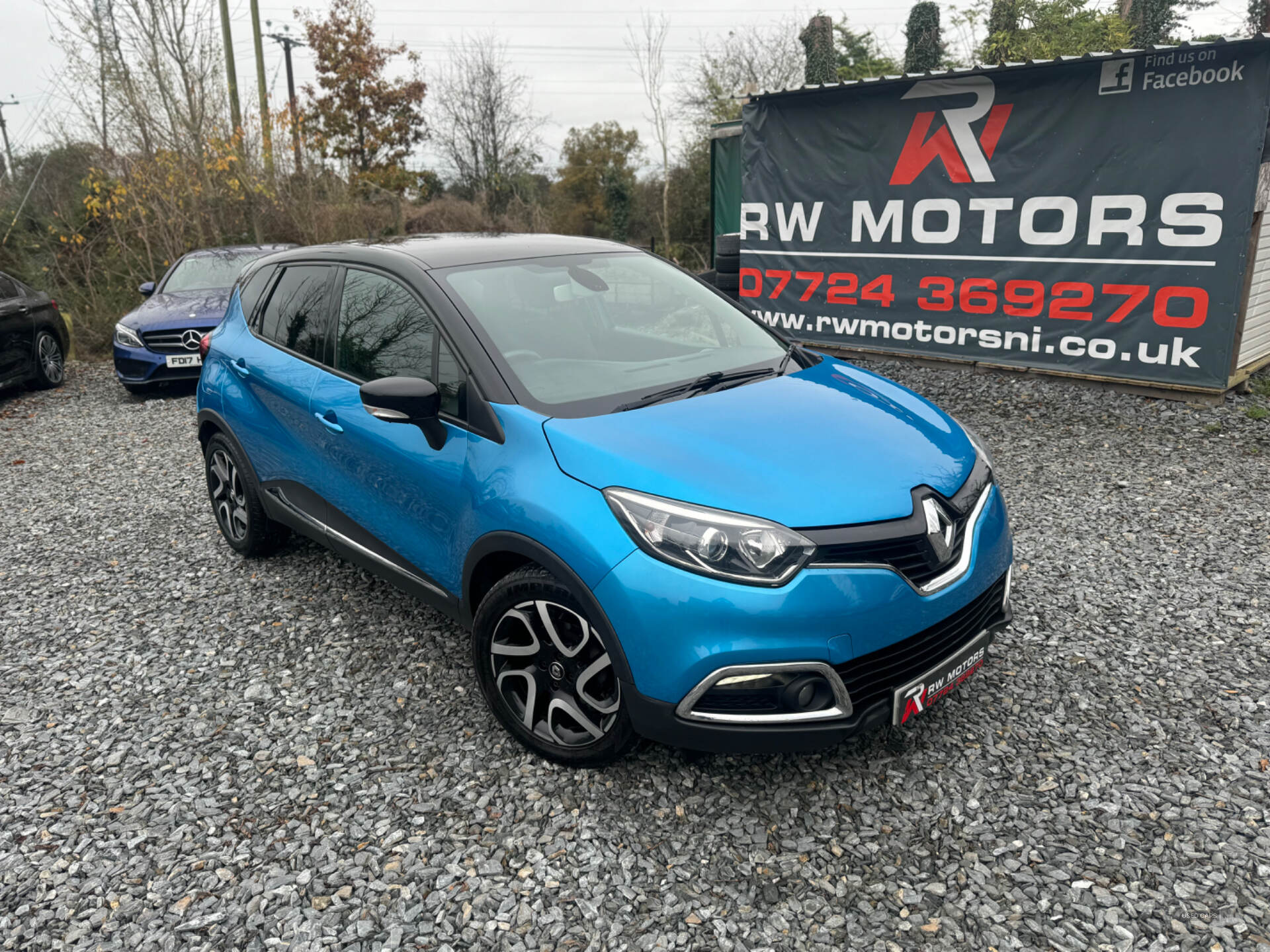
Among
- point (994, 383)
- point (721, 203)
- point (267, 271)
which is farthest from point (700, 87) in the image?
point (267, 271)

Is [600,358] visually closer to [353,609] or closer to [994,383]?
[353,609]

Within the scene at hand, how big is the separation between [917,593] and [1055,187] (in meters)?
5.81

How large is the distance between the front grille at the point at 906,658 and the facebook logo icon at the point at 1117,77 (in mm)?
5594

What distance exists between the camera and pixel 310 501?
400cm

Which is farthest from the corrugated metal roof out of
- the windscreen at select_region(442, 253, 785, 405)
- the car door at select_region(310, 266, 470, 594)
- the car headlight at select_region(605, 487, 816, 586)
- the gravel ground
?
the car headlight at select_region(605, 487, 816, 586)

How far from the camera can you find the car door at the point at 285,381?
392cm

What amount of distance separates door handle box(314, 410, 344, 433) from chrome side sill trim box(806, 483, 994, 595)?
2181 millimetres

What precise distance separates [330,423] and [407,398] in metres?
0.91

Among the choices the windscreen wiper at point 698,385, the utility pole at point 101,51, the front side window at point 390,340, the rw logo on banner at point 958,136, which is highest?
the utility pole at point 101,51

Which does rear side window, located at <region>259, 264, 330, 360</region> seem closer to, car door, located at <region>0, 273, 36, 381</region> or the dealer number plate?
the dealer number plate

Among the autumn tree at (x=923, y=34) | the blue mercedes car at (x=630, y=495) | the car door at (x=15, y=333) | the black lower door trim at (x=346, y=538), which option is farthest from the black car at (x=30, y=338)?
the autumn tree at (x=923, y=34)

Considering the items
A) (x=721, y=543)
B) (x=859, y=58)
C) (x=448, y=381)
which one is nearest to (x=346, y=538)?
(x=448, y=381)

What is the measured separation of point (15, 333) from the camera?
971 centimetres

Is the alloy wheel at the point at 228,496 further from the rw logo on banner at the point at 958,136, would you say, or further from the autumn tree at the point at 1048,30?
the autumn tree at the point at 1048,30
